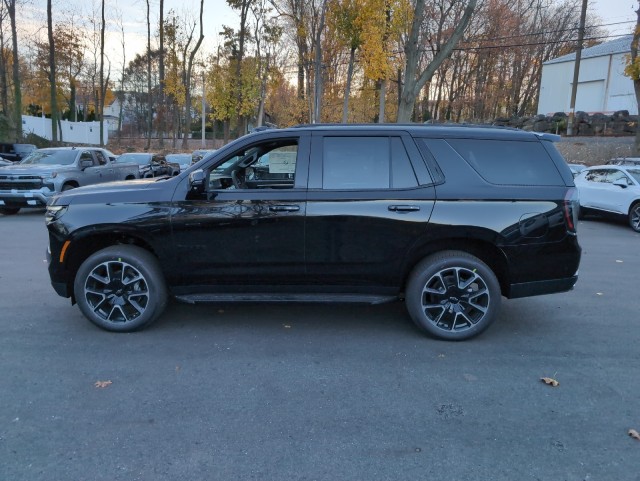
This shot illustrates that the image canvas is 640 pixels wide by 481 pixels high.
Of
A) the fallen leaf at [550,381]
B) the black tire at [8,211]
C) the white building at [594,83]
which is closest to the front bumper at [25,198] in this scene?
the black tire at [8,211]

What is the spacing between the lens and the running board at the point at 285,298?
4.59 m

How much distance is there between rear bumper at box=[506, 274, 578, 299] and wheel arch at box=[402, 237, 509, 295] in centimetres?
8

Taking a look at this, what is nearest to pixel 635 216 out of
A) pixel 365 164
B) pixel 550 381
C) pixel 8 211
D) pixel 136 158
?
pixel 550 381

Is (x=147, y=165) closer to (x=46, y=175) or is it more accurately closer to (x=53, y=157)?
(x=53, y=157)

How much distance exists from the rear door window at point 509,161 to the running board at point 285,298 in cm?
153

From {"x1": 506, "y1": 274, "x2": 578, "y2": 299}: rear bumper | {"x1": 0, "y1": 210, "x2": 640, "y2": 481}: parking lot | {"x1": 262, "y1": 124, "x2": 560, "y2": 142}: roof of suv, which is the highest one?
{"x1": 262, "y1": 124, "x2": 560, "y2": 142}: roof of suv

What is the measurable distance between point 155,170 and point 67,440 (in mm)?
16291

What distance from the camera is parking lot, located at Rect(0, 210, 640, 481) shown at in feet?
9.20

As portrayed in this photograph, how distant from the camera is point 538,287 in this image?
4656 mm

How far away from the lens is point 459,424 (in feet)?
10.6

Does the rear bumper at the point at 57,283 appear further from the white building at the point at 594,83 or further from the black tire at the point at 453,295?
the white building at the point at 594,83

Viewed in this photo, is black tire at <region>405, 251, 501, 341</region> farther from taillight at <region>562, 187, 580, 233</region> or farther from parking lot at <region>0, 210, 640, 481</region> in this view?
taillight at <region>562, 187, 580, 233</region>

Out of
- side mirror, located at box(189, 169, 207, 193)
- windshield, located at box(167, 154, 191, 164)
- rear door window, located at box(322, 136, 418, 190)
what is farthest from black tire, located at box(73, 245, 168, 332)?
windshield, located at box(167, 154, 191, 164)

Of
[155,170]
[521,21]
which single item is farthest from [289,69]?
[155,170]
